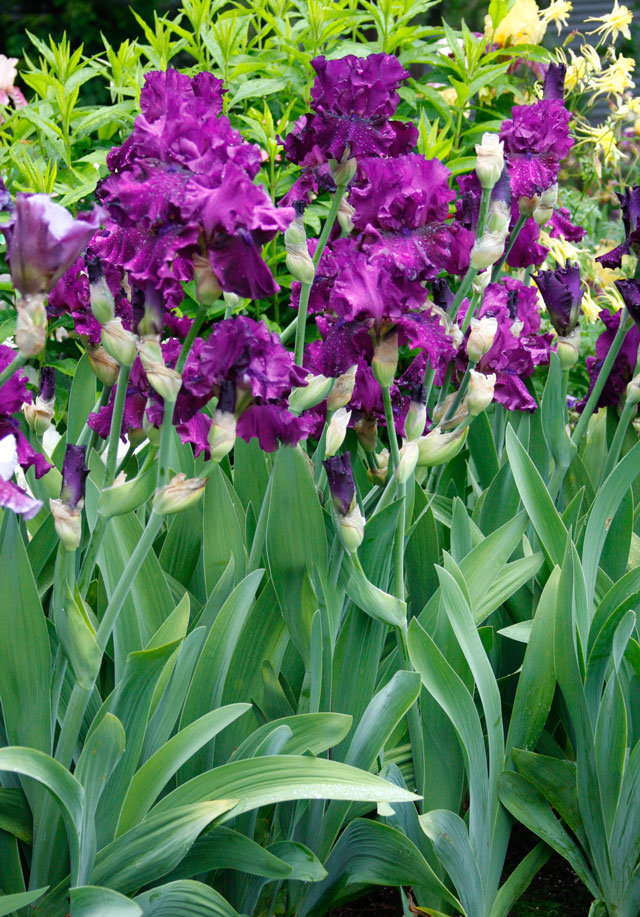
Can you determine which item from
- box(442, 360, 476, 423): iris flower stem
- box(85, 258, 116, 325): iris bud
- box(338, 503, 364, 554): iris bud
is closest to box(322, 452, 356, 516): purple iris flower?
box(338, 503, 364, 554): iris bud

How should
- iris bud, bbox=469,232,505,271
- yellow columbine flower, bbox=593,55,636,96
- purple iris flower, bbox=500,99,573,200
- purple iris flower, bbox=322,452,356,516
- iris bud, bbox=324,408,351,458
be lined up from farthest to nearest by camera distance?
yellow columbine flower, bbox=593,55,636,96, purple iris flower, bbox=500,99,573,200, iris bud, bbox=469,232,505,271, iris bud, bbox=324,408,351,458, purple iris flower, bbox=322,452,356,516

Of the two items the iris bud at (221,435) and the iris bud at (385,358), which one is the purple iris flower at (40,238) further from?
the iris bud at (385,358)

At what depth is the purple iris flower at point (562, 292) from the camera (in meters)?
1.73

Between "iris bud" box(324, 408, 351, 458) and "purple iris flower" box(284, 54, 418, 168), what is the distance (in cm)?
39

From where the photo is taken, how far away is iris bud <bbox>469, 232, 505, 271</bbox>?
1.41m

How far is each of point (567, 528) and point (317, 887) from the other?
758 mm

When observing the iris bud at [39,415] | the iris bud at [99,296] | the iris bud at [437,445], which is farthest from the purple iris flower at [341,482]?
the iris bud at [39,415]

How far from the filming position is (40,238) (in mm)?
880

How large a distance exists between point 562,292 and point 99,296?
3.27 feet

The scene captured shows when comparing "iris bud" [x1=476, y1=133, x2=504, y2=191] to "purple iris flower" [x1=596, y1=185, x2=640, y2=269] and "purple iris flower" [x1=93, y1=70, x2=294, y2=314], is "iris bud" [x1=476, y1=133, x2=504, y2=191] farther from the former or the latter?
"purple iris flower" [x1=93, y1=70, x2=294, y2=314]

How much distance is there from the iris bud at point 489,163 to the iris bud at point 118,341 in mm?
632

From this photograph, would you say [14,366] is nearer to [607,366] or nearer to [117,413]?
[117,413]

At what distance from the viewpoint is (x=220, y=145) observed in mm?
Answer: 971

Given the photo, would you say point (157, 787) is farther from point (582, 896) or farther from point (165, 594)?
point (582, 896)
